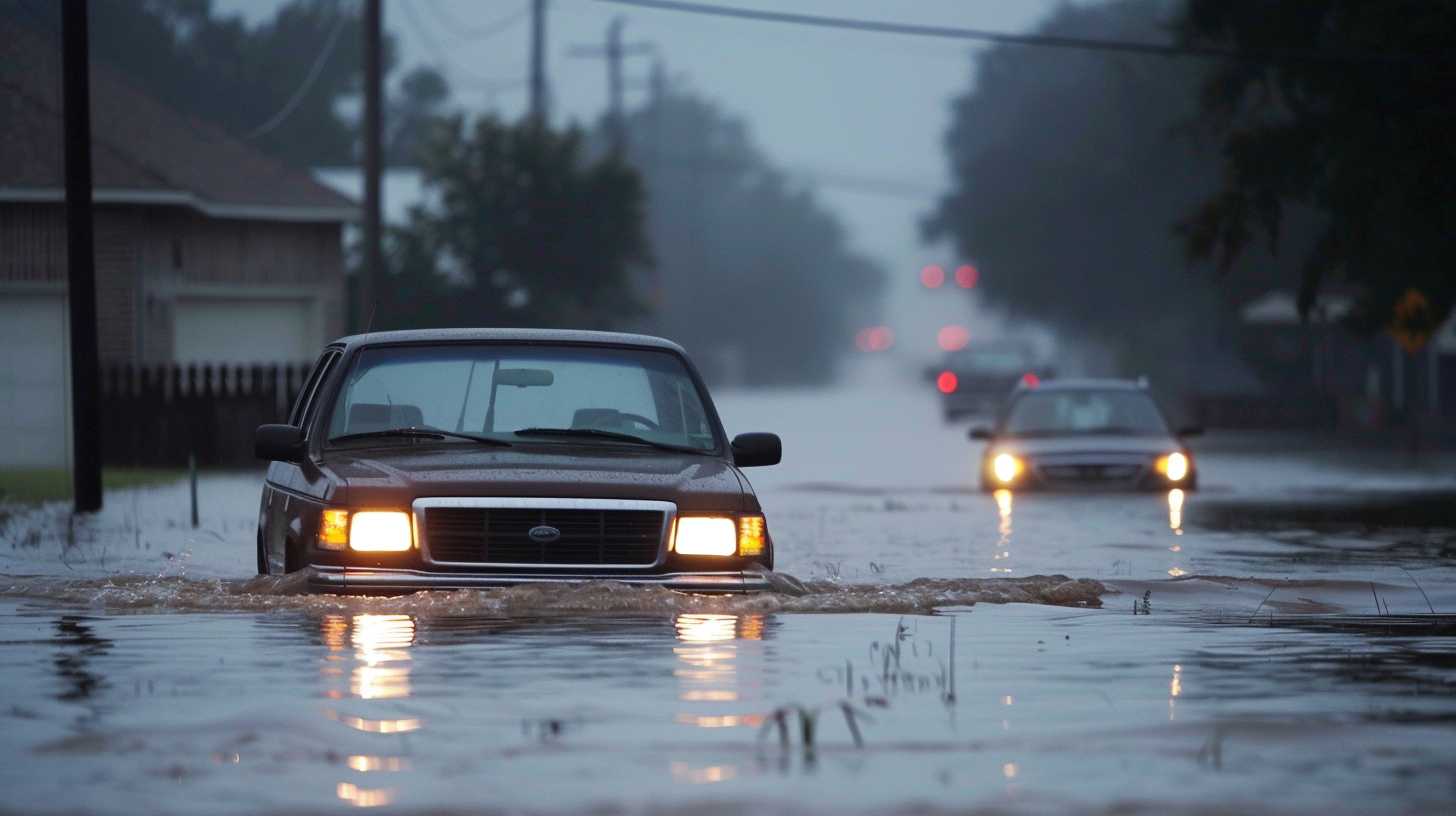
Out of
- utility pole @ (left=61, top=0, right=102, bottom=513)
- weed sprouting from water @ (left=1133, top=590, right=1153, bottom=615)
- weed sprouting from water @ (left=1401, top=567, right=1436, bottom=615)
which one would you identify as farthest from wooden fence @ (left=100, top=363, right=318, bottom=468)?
weed sprouting from water @ (left=1133, top=590, right=1153, bottom=615)

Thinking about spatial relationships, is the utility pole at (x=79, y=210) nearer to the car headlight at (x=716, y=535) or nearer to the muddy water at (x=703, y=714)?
the muddy water at (x=703, y=714)

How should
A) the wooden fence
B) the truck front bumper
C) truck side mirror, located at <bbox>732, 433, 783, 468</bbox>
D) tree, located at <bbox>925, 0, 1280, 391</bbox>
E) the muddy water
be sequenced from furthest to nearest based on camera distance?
1. tree, located at <bbox>925, 0, 1280, 391</bbox>
2. the wooden fence
3. truck side mirror, located at <bbox>732, 433, 783, 468</bbox>
4. the truck front bumper
5. the muddy water

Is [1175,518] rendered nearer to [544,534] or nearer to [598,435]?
[598,435]

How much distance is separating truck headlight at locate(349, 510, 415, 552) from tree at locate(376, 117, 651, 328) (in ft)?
159

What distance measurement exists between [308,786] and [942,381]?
188 feet

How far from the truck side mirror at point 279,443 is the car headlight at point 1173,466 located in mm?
15204

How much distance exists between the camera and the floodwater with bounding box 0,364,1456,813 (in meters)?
8.05

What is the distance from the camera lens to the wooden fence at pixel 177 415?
120 feet

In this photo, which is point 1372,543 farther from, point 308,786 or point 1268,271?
point 1268,271

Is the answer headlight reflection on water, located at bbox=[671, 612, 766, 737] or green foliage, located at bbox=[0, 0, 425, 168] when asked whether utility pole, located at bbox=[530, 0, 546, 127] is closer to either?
green foliage, located at bbox=[0, 0, 425, 168]

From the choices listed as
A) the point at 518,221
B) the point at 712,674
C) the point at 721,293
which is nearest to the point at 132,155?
the point at 518,221

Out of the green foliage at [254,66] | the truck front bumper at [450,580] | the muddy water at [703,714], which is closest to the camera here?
the muddy water at [703,714]

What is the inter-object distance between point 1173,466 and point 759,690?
683 inches

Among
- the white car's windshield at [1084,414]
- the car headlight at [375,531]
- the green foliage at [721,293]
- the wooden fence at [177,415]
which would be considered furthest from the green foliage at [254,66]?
the green foliage at [721,293]
